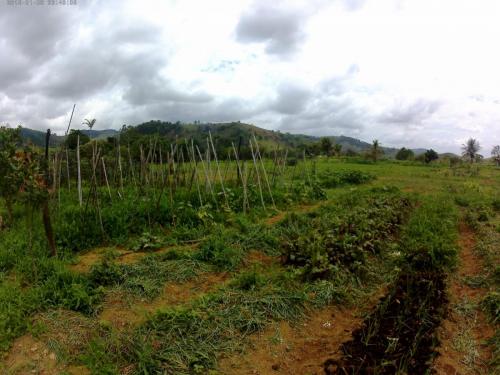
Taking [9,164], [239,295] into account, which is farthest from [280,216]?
[9,164]

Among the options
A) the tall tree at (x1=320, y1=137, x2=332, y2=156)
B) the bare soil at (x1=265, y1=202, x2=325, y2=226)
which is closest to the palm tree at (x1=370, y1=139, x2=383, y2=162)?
the tall tree at (x1=320, y1=137, x2=332, y2=156)

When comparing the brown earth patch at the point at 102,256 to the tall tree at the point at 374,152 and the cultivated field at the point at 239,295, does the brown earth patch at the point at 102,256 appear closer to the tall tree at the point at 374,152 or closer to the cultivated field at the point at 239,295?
the cultivated field at the point at 239,295

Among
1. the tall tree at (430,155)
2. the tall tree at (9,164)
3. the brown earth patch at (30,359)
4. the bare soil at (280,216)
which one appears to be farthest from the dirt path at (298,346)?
the tall tree at (430,155)

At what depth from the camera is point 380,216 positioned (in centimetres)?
811

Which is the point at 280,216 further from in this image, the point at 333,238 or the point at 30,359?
the point at 30,359

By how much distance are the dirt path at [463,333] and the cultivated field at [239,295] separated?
0.02 m

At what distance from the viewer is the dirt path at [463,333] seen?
3.61m

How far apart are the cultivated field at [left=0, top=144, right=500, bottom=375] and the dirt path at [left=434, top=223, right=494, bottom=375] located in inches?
0.7

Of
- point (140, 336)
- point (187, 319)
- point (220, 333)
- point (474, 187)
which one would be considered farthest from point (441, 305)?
point (474, 187)

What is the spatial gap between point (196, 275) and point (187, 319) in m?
1.38

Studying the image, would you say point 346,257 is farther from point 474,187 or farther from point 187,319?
point 474,187

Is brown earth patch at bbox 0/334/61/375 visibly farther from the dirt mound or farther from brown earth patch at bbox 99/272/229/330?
the dirt mound

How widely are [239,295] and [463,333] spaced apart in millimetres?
2593

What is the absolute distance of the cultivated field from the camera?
11.8 feet
